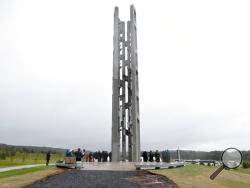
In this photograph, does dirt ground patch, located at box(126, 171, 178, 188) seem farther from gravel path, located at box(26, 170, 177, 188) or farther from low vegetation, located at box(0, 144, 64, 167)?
low vegetation, located at box(0, 144, 64, 167)

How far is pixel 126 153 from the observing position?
135ft

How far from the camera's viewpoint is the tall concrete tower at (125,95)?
130 ft

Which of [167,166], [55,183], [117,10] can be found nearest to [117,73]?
[117,10]

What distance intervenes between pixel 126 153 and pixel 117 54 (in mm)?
11462

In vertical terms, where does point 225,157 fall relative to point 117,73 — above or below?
below

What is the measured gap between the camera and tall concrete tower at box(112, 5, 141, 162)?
39.8 metres

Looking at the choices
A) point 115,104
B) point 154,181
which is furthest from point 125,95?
point 154,181

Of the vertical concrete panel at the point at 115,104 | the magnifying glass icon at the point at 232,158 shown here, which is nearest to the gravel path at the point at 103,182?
the magnifying glass icon at the point at 232,158

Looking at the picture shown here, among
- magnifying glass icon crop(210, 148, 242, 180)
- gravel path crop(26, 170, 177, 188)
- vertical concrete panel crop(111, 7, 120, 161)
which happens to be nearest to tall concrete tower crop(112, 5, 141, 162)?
vertical concrete panel crop(111, 7, 120, 161)

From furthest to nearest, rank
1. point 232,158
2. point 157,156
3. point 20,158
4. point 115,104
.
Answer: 1. point 20,158
2. point 115,104
3. point 157,156
4. point 232,158

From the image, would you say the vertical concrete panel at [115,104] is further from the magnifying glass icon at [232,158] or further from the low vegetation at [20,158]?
the magnifying glass icon at [232,158]

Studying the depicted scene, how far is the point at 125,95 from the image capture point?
41.4 m

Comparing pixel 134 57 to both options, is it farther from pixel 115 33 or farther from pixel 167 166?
pixel 167 166

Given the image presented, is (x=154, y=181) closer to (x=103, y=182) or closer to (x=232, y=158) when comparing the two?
(x=103, y=182)
